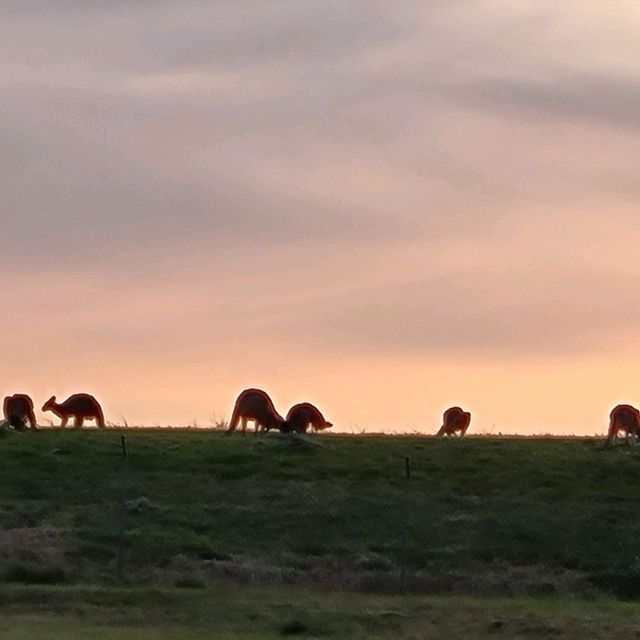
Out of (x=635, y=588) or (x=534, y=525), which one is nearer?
(x=635, y=588)

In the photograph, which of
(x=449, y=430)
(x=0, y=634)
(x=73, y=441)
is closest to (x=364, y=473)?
(x=73, y=441)

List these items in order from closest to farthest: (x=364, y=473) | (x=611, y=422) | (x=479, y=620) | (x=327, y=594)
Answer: (x=479, y=620) < (x=327, y=594) < (x=364, y=473) < (x=611, y=422)

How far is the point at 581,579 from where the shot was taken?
30.9 metres

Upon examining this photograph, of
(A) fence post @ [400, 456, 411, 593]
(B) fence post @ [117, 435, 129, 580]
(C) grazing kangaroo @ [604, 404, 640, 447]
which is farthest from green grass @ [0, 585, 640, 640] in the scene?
(C) grazing kangaroo @ [604, 404, 640, 447]

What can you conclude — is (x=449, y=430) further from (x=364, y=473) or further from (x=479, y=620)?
(x=479, y=620)

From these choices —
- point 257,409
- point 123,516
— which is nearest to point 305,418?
point 257,409

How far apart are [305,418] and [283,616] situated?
1929cm

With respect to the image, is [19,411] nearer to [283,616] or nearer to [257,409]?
A: [257,409]

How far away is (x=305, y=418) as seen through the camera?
44.8 meters

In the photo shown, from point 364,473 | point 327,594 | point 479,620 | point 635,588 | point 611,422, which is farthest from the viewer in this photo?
point 611,422

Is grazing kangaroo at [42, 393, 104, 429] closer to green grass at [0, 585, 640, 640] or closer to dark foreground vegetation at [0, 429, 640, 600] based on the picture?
dark foreground vegetation at [0, 429, 640, 600]

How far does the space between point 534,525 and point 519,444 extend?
758cm

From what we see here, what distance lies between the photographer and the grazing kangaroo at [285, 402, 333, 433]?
4417cm

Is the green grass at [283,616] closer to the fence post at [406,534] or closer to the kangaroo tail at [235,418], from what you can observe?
the fence post at [406,534]
